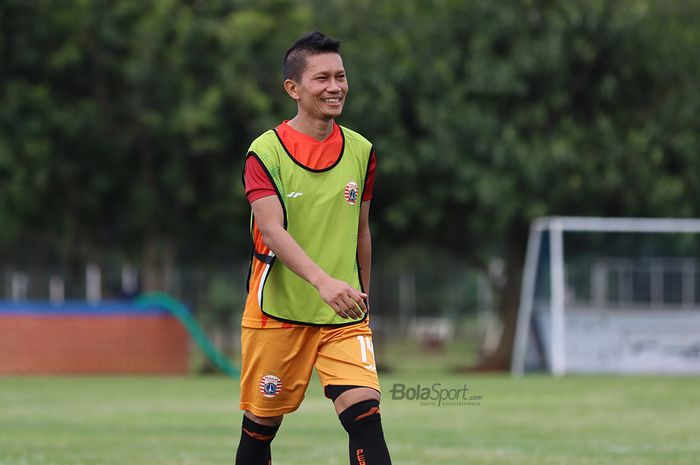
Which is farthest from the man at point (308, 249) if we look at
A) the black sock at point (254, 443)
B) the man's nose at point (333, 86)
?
the black sock at point (254, 443)

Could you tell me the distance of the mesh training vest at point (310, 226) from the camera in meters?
6.44

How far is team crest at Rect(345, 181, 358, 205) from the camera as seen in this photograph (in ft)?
21.4

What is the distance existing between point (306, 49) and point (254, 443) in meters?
1.95

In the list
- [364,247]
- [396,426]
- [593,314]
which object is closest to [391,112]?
[593,314]

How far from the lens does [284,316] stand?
652 centimetres

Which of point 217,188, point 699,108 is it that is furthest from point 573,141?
point 217,188

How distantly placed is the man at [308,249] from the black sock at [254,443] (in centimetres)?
13

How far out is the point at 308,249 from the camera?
646 centimetres

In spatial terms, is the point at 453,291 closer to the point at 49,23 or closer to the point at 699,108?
the point at 699,108

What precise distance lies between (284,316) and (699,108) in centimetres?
2206

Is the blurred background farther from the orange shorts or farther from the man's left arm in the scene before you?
the orange shorts

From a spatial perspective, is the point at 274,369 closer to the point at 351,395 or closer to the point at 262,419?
the point at 262,419

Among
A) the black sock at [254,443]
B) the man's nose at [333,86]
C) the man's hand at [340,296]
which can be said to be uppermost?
the man's nose at [333,86]

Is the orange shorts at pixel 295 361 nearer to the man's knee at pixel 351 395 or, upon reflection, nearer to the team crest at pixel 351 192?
the man's knee at pixel 351 395
